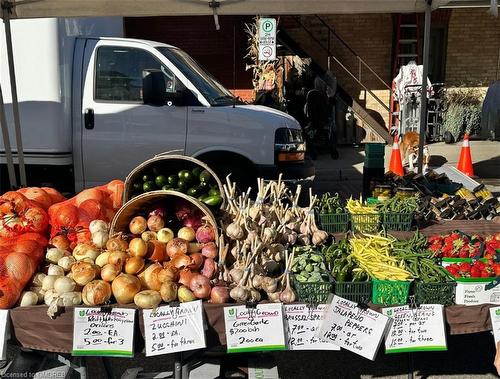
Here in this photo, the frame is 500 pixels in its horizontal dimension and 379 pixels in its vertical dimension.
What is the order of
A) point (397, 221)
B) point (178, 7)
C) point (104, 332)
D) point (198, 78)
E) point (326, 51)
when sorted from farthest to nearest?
point (326, 51) → point (198, 78) → point (178, 7) → point (397, 221) → point (104, 332)

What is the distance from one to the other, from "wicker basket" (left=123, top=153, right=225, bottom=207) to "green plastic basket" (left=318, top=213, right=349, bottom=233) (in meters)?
0.81

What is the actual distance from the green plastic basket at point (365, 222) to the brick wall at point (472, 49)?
38.3 feet

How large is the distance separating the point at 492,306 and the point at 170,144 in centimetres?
441

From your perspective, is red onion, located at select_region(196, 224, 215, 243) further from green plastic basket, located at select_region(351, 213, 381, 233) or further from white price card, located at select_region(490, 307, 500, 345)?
Answer: white price card, located at select_region(490, 307, 500, 345)

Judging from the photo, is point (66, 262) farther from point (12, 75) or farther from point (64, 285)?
point (12, 75)

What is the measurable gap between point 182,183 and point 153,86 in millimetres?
2681

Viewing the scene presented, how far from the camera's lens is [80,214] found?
11.9 feet

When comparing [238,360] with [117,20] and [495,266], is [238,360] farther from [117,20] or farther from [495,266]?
[117,20]

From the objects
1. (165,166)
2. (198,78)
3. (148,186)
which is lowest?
(148,186)

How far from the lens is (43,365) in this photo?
338 cm

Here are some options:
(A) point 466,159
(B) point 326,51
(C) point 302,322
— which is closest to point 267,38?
(B) point 326,51

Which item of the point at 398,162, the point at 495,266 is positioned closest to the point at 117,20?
the point at 398,162

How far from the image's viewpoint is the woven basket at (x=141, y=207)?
10.7 ft

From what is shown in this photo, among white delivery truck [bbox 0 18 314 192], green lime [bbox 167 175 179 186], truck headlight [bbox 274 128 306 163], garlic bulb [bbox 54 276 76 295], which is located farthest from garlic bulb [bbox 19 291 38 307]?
truck headlight [bbox 274 128 306 163]
